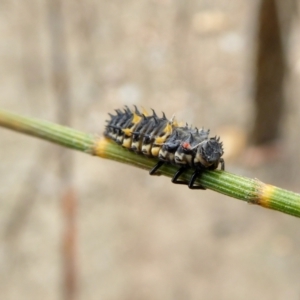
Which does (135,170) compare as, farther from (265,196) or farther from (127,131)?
(265,196)

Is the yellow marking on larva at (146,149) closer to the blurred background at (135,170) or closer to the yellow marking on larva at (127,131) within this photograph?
the yellow marking on larva at (127,131)

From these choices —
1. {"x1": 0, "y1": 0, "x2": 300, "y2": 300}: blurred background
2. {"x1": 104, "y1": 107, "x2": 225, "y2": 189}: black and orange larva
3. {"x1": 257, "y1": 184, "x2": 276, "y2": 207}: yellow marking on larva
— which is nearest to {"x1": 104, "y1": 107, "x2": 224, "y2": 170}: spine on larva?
{"x1": 104, "y1": 107, "x2": 225, "y2": 189}: black and orange larva

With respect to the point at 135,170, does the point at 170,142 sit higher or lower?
lower

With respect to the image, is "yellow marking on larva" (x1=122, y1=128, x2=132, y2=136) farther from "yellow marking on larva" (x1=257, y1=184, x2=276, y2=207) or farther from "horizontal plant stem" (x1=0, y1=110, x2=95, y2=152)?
"yellow marking on larva" (x1=257, y1=184, x2=276, y2=207)

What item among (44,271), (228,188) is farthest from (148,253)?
(228,188)

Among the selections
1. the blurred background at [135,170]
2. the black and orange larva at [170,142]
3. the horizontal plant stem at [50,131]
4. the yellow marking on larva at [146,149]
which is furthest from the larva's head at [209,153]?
the blurred background at [135,170]

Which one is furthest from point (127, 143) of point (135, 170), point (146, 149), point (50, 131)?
point (135, 170)

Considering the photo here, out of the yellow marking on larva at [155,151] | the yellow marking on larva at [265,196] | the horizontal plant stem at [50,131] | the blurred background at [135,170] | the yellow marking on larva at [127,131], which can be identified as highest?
the blurred background at [135,170]
